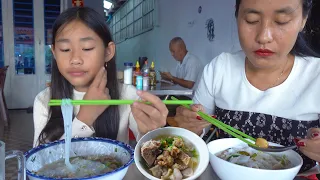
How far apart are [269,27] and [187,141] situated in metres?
0.54

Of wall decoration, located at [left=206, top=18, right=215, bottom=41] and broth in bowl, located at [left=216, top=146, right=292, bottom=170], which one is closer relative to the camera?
broth in bowl, located at [left=216, top=146, right=292, bottom=170]

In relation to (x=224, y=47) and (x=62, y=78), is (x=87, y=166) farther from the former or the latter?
(x=224, y=47)

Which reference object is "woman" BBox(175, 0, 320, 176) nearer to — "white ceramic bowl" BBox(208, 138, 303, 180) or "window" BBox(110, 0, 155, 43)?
"white ceramic bowl" BBox(208, 138, 303, 180)

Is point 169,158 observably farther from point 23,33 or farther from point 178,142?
point 23,33

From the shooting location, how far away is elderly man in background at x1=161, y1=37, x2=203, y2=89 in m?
4.07

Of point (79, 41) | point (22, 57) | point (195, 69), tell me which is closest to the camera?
point (79, 41)

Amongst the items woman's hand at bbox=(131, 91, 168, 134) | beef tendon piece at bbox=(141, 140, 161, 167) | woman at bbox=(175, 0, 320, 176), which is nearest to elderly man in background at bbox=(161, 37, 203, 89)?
woman at bbox=(175, 0, 320, 176)

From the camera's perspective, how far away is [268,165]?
828mm

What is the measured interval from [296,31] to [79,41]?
2.89 feet

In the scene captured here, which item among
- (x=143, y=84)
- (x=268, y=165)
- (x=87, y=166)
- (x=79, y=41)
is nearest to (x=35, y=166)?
(x=87, y=166)

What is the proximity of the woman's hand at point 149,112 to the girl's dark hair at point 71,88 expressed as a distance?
268 mm

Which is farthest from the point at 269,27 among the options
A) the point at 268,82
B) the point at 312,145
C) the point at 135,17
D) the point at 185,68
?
the point at 135,17

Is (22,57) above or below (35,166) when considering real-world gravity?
above

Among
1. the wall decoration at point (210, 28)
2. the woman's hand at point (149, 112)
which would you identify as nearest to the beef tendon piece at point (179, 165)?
the woman's hand at point (149, 112)
